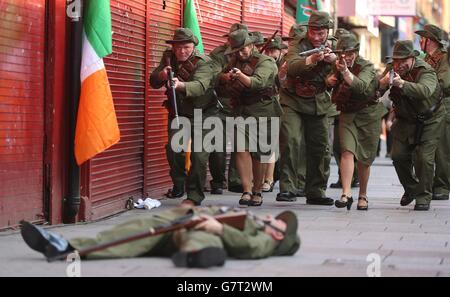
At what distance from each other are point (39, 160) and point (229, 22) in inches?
271

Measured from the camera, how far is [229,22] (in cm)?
1708

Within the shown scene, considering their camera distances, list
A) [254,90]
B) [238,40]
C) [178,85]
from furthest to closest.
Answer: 1. [254,90]
2. [238,40]
3. [178,85]

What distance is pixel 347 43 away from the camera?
1234cm

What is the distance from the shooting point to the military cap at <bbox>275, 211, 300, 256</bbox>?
8359 millimetres

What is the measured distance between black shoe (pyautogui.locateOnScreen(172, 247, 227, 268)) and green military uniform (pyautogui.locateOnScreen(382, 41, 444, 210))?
557 cm

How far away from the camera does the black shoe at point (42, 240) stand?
25.2 feet

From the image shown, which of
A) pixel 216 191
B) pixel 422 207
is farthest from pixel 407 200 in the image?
pixel 216 191

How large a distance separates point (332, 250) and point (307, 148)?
15.2 ft

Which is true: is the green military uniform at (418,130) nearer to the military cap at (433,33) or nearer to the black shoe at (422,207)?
the black shoe at (422,207)

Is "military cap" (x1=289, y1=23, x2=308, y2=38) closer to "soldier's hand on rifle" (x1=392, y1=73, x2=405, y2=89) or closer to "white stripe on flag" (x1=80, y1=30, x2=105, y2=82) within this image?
"soldier's hand on rifle" (x1=392, y1=73, x2=405, y2=89)

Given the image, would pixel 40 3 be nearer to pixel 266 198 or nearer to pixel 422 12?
pixel 266 198

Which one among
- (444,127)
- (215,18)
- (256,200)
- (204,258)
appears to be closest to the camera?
(204,258)

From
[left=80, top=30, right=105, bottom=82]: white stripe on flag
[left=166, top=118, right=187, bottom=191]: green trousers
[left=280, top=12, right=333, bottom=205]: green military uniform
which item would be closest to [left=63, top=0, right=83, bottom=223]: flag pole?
[left=80, top=30, right=105, bottom=82]: white stripe on flag

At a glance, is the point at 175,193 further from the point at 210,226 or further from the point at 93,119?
the point at 210,226
